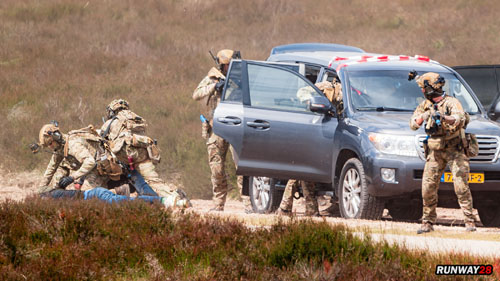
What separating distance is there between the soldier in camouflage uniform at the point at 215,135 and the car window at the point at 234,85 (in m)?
1.07

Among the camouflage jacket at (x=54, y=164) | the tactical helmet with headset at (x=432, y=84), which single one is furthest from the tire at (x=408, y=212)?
the camouflage jacket at (x=54, y=164)

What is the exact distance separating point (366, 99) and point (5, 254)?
5.18 metres

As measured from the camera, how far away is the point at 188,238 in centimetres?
801

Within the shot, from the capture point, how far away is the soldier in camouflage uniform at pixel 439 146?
31.3ft

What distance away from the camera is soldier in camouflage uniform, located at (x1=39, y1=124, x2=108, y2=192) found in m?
12.1

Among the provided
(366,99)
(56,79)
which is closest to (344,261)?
(366,99)

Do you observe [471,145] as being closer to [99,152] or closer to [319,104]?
[319,104]

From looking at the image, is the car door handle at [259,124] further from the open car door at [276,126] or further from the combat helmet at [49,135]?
the combat helmet at [49,135]

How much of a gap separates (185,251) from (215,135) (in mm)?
5222

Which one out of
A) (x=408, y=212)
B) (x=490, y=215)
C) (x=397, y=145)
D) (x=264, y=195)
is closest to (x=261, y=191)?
(x=264, y=195)

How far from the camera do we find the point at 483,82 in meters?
13.5

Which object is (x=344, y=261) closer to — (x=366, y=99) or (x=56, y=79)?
(x=366, y=99)

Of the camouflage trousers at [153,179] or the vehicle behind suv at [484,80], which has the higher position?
the vehicle behind suv at [484,80]

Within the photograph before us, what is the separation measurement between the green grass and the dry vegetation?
35.0ft
